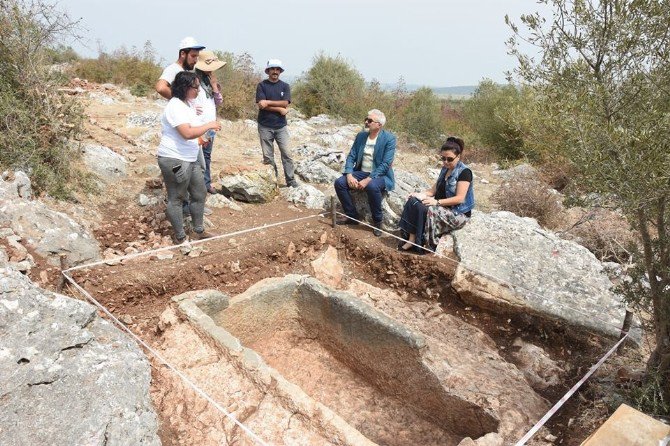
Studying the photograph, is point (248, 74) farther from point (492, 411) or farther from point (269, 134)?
point (492, 411)

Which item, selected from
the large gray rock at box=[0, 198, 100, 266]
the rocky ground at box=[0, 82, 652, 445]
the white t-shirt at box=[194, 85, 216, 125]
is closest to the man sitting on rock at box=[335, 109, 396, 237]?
the rocky ground at box=[0, 82, 652, 445]

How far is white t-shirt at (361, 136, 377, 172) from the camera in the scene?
5936mm

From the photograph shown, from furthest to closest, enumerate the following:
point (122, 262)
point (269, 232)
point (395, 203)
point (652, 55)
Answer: point (395, 203)
point (269, 232)
point (122, 262)
point (652, 55)

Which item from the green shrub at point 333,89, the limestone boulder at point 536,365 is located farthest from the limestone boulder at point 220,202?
the green shrub at point 333,89

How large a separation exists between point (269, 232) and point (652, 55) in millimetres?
4281

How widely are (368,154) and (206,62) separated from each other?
90.1 inches

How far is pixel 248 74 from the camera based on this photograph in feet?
55.3

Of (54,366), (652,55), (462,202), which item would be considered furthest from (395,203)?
(54,366)

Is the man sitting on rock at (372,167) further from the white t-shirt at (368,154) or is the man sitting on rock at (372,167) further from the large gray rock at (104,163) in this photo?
the large gray rock at (104,163)

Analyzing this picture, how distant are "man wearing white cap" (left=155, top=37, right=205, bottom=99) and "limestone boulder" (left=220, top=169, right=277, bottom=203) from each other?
6.33 ft

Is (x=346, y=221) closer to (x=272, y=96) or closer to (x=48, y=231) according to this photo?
(x=272, y=96)

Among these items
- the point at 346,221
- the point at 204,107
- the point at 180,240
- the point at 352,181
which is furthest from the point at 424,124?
the point at 180,240

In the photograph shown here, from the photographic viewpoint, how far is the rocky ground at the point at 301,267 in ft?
13.6

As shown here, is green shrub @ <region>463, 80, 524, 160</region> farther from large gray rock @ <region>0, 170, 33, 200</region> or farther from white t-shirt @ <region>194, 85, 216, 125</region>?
large gray rock @ <region>0, 170, 33, 200</region>
